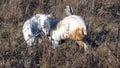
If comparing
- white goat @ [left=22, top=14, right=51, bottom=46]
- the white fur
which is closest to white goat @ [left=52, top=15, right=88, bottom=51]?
the white fur

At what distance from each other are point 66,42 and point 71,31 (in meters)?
0.27

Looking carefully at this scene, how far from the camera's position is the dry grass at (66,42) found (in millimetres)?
4742

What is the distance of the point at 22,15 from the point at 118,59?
2342 mm

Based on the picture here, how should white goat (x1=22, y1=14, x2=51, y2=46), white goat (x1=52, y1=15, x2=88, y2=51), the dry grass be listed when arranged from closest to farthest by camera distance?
the dry grass
white goat (x1=52, y1=15, x2=88, y2=51)
white goat (x1=22, y1=14, x2=51, y2=46)

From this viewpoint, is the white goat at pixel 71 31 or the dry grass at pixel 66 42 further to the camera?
the white goat at pixel 71 31

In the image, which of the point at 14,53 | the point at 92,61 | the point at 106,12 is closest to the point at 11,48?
the point at 14,53

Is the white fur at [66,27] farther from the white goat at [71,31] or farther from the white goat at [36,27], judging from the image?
the white goat at [36,27]

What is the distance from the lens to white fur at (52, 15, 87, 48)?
4.98 m

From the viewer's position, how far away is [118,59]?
15.1 ft

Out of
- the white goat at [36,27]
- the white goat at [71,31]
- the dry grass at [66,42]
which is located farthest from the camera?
the white goat at [36,27]

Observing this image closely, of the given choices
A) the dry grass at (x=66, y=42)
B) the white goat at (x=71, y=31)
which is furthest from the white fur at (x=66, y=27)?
the dry grass at (x=66, y=42)

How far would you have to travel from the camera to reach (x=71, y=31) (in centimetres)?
504

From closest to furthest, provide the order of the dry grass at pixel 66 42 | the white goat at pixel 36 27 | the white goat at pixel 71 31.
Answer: the dry grass at pixel 66 42
the white goat at pixel 71 31
the white goat at pixel 36 27

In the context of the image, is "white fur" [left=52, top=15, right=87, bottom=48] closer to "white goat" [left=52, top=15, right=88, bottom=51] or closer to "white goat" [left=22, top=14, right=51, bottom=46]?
"white goat" [left=52, top=15, right=88, bottom=51]
